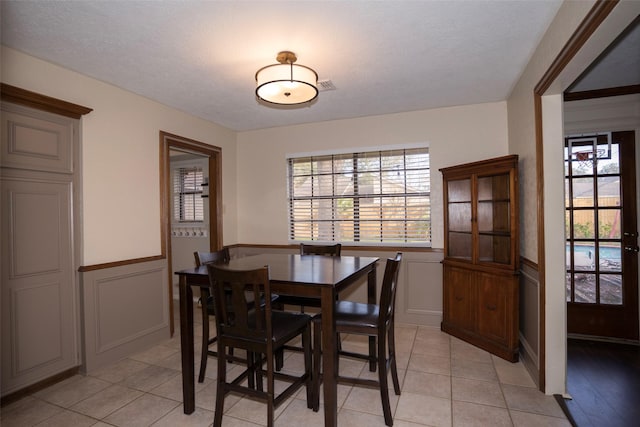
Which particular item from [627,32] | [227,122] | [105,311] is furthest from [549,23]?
[105,311]

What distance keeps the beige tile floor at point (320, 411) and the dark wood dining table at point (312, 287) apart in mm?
277

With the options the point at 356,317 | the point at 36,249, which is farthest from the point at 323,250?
the point at 36,249

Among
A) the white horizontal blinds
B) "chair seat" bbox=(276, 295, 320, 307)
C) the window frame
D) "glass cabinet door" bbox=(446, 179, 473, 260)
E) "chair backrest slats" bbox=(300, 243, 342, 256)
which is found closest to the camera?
"chair seat" bbox=(276, 295, 320, 307)

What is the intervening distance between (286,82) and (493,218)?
93.8 inches

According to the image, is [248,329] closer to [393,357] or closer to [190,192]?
[393,357]

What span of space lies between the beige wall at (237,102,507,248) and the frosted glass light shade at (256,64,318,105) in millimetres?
1854

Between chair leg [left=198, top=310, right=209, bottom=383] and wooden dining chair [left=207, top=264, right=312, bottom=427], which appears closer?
wooden dining chair [left=207, top=264, right=312, bottom=427]

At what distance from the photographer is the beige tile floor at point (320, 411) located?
217 cm

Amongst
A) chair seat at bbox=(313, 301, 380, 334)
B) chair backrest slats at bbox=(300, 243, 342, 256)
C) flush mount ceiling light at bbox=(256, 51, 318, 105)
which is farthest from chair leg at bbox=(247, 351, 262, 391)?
flush mount ceiling light at bbox=(256, 51, 318, 105)

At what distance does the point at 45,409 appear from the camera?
233cm

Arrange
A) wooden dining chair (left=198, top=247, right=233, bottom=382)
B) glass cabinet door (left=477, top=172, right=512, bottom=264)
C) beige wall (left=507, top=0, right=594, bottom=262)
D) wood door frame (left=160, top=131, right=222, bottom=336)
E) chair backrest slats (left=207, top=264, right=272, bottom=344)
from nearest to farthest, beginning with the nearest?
1. chair backrest slats (left=207, top=264, right=272, bottom=344)
2. beige wall (left=507, top=0, right=594, bottom=262)
3. wooden dining chair (left=198, top=247, right=233, bottom=382)
4. glass cabinet door (left=477, top=172, right=512, bottom=264)
5. wood door frame (left=160, top=131, right=222, bottom=336)

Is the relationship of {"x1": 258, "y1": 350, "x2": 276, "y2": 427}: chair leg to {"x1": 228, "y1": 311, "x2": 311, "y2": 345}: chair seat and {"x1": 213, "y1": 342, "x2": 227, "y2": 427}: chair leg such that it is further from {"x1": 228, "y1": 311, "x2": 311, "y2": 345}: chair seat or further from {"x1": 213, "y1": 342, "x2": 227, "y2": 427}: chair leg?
{"x1": 213, "y1": 342, "x2": 227, "y2": 427}: chair leg

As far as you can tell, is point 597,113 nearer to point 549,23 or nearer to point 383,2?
point 549,23

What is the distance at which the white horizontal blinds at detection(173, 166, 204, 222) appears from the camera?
17.7 ft
